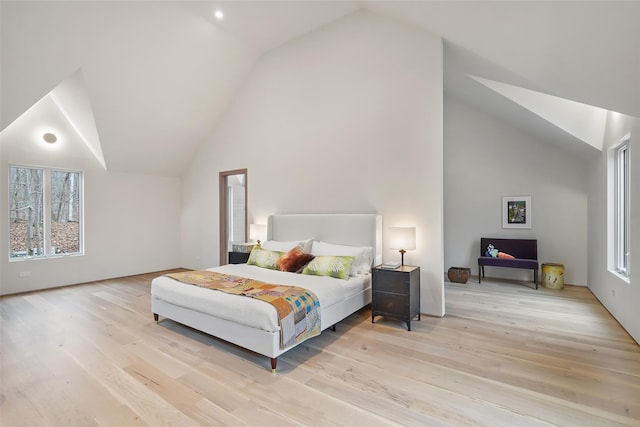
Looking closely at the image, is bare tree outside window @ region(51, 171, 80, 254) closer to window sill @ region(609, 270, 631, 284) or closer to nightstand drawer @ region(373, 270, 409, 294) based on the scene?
nightstand drawer @ region(373, 270, 409, 294)

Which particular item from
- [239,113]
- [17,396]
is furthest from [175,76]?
[17,396]

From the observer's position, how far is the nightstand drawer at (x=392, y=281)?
354 cm

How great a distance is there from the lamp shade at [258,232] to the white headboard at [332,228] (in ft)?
0.77

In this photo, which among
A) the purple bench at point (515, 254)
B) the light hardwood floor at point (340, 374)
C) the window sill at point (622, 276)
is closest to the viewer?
the light hardwood floor at point (340, 374)

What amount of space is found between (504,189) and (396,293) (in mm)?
3866

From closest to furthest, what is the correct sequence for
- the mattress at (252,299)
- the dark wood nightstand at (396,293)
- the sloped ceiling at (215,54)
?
the sloped ceiling at (215,54) < the mattress at (252,299) < the dark wood nightstand at (396,293)

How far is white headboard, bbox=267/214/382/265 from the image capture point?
4285 mm

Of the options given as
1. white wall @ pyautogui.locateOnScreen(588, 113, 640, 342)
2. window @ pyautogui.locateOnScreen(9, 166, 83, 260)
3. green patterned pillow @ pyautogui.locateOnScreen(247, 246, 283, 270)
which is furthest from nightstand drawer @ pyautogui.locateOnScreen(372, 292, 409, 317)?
window @ pyautogui.locateOnScreen(9, 166, 83, 260)

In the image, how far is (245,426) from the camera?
1.92 meters

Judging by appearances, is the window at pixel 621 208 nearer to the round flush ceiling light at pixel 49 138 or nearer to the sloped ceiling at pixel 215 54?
the sloped ceiling at pixel 215 54

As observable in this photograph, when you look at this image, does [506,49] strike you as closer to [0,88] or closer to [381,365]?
[381,365]

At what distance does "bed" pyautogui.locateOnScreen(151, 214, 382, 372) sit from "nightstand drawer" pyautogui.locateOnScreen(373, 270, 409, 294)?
0.90ft

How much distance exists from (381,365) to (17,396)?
9.30 ft

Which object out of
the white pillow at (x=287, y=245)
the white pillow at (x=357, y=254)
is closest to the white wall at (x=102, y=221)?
the white pillow at (x=287, y=245)
